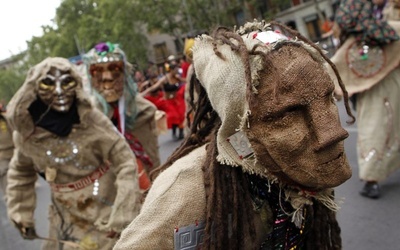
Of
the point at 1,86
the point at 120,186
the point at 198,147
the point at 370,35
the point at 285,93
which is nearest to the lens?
the point at 285,93

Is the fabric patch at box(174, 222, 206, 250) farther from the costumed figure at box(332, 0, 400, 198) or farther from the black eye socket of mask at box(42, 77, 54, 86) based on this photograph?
the costumed figure at box(332, 0, 400, 198)

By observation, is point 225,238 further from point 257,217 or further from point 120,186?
point 120,186

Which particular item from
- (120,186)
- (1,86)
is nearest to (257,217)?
(120,186)

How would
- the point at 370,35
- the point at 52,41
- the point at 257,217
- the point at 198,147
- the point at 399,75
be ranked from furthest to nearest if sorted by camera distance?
the point at 52,41, the point at 399,75, the point at 370,35, the point at 198,147, the point at 257,217

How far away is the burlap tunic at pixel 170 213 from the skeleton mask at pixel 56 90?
1.70 m

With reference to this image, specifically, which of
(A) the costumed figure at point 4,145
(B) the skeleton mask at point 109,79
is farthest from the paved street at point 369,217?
(B) the skeleton mask at point 109,79

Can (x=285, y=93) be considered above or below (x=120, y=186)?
above

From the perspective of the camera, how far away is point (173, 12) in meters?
34.2

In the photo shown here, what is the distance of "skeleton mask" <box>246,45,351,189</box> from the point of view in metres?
1.41

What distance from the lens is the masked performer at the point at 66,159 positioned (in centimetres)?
313

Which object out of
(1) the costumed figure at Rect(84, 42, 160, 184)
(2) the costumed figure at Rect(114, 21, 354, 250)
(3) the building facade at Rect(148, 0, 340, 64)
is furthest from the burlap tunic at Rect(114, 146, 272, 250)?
(3) the building facade at Rect(148, 0, 340, 64)

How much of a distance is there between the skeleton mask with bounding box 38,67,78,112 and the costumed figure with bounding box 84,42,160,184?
1.24 m

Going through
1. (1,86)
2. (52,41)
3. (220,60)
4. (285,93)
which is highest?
(220,60)

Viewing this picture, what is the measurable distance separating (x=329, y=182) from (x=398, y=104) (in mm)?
3308
